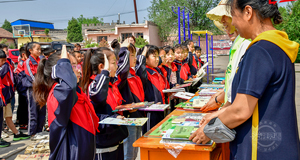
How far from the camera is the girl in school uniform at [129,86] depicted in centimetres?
284

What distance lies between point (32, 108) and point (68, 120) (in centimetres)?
317

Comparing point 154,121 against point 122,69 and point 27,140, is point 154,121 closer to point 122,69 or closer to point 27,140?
point 122,69

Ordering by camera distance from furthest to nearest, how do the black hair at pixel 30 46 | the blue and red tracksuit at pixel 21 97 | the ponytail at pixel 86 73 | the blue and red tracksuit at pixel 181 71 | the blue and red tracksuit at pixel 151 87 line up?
the blue and red tracksuit at pixel 181 71, the blue and red tracksuit at pixel 21 97, the black hair at pixel 30 46, the blue and red tracksuit at pixel 151 87, the ponytail at pixel 86 73

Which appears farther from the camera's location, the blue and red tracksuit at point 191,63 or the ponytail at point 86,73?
the blue and red tracksuit at point 191,63

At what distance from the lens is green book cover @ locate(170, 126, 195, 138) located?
176 centimetres

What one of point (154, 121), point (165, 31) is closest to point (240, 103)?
point (154, 121)

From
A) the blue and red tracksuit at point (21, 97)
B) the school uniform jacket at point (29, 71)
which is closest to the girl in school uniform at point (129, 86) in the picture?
the school uniform jacket at point (29, 71)

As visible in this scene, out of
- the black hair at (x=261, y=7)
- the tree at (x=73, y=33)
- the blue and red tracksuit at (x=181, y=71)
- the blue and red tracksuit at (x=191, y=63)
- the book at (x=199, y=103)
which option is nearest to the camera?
the black hair at (x=261, y=7)

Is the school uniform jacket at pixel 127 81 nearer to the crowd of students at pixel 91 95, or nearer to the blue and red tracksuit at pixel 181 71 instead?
the crowd of students at pixel 91 95

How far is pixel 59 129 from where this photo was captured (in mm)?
1883

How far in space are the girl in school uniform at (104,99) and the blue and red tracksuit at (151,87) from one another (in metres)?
0.73

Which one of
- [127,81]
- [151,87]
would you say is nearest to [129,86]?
[127,81]

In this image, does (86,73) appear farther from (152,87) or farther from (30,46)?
(30,46)

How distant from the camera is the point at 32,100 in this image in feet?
15.4
